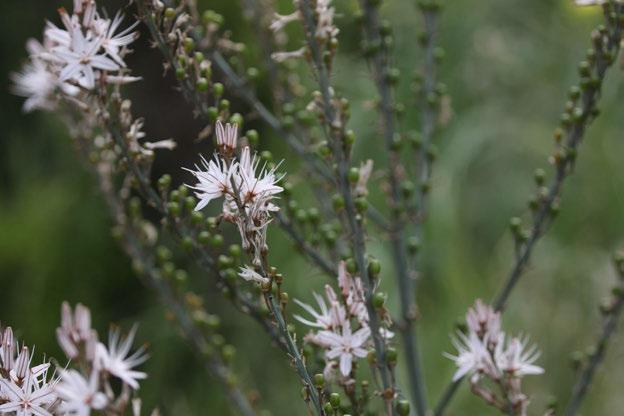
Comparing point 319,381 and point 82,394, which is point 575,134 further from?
point 82,394

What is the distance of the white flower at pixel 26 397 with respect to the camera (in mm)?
610

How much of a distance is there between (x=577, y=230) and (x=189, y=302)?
4.94 ft

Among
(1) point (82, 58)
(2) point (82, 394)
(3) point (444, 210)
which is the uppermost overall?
(3) point (444, 210)

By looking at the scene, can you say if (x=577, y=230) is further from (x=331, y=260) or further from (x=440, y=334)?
(x=331, y=260)

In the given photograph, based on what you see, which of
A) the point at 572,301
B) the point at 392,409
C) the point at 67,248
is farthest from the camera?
the point at 67,248

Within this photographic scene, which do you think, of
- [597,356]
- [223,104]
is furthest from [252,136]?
[597,356]

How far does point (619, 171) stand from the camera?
2.11 m

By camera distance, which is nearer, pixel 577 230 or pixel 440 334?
pixel 440 334

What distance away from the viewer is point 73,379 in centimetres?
52

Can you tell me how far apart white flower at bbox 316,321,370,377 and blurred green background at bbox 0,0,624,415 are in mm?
1009

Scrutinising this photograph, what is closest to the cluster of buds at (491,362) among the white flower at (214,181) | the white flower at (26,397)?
the white flower at (214,181)

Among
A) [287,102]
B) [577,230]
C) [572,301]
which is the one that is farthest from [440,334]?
[287,102]

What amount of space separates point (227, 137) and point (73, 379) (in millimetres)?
223

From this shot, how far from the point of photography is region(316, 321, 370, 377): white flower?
688mm
